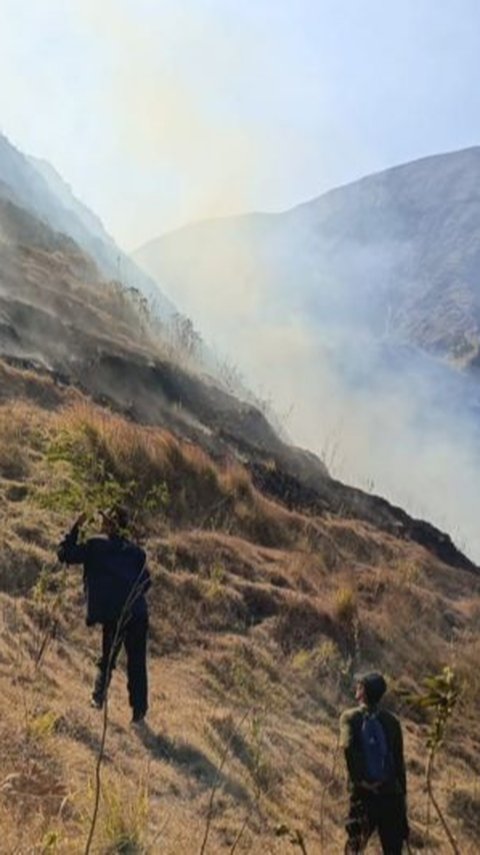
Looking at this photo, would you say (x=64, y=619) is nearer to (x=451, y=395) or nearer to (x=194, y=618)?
(x=194, y=618)

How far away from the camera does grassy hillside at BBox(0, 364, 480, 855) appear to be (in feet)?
15.2

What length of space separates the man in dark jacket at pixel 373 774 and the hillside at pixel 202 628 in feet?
0.57

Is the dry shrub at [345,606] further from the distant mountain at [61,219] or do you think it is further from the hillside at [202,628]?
the distant mountain at [61,219]

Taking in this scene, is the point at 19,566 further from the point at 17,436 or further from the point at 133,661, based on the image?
the point at 17,436

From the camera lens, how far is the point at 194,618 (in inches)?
359

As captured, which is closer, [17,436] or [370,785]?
[370,785]

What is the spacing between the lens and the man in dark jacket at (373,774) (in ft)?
16.1

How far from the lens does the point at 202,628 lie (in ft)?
29.7

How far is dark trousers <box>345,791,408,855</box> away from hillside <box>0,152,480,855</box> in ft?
0.61

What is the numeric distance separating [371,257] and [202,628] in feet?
253

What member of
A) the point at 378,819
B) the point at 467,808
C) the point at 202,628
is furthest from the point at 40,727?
the point at 202,628

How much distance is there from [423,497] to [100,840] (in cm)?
3252

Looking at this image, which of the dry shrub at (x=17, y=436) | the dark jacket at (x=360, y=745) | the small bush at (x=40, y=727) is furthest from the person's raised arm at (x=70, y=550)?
the dry shrub at (x=17, y=436)

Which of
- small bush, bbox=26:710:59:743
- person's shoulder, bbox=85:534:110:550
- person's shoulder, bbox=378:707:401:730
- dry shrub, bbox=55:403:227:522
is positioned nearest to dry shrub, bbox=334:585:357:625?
dry shrub, bbox=55:403:227:522
